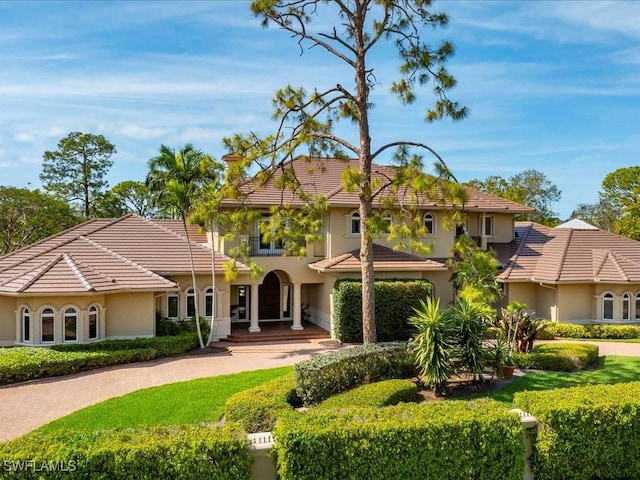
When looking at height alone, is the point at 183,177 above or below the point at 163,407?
above

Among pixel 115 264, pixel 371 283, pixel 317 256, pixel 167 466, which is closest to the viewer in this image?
pixel 167 466

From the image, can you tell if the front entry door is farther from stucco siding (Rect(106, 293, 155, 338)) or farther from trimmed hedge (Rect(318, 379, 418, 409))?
trimmed hedge (Rect(318, 379, 418, 409))

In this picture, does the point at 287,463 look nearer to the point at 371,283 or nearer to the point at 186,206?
the point at 371,283

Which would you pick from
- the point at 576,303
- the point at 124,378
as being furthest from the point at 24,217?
the point at 576,303

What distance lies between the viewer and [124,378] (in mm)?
15531

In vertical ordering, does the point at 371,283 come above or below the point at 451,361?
above

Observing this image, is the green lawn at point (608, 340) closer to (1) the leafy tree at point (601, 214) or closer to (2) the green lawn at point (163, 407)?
(2) the green lawn at point (163, 407)

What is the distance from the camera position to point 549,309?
79.5 feet

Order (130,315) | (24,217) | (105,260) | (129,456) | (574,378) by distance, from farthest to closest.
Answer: (24,217) < (105,260) < (130,315) < (574,378) < (129,456)

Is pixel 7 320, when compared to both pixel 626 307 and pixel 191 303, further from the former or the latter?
pixel 626 307

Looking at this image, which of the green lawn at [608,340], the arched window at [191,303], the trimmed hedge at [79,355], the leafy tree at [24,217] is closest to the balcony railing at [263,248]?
the arched window at [191,303]

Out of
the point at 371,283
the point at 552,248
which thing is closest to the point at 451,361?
the point at 371,283

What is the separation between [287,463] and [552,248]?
23.2 metres

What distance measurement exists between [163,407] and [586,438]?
945 centimetres
